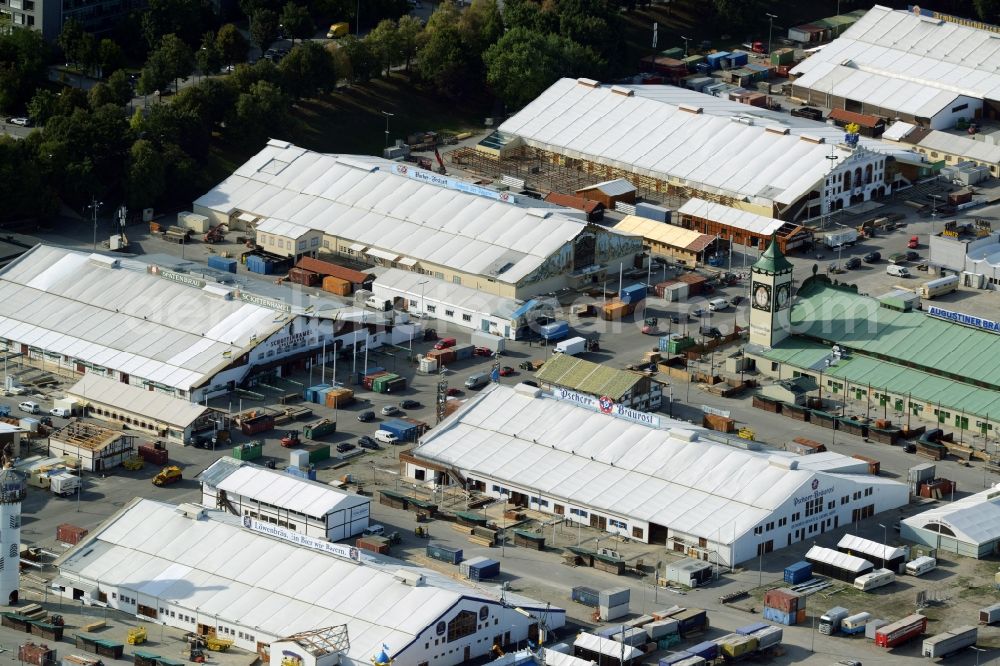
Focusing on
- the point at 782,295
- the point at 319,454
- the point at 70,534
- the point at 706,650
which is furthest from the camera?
the point at 782,295

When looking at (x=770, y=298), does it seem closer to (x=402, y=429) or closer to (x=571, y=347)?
(x=571, y=347)

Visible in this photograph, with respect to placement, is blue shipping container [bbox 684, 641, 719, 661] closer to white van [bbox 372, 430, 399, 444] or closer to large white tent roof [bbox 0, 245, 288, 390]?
white van [bbox 372, 430, 399, 444]

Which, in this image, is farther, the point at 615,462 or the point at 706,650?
the point at 615,462

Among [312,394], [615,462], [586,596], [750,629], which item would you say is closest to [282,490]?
[312,394]

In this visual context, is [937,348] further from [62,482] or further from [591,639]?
[62,482]

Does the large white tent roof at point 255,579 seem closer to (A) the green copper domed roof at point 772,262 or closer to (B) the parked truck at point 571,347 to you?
(B) the parked truck at point 571,347
